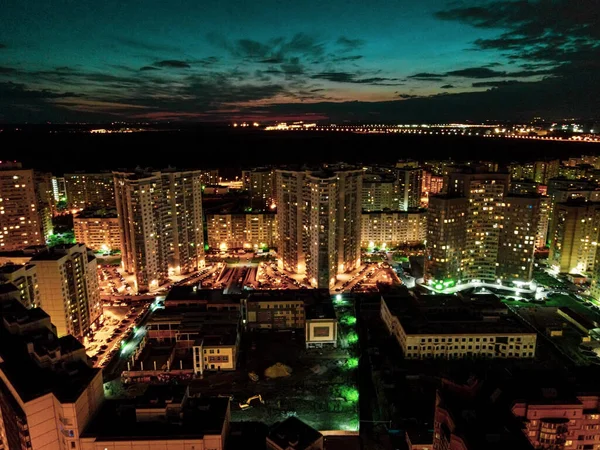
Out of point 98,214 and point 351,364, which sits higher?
point 98,214

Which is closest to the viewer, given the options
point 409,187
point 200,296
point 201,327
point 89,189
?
point 201,327

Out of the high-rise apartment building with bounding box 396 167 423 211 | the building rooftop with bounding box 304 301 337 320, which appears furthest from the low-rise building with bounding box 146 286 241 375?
the high-rise apartment building with bounding box 396 167 423 211

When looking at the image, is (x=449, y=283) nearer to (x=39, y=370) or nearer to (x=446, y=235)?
(x=446, y=235)

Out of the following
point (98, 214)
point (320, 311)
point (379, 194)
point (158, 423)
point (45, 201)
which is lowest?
point (320, 311)

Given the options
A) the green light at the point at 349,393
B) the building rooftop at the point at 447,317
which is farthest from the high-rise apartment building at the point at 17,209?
the green light at the point at 349,393

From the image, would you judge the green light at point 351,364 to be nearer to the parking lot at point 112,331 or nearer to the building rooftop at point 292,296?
the building rooftop at point 292,296

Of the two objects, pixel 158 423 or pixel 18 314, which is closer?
pixel 158 423

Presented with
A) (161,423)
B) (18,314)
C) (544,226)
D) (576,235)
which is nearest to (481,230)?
(576,235)
